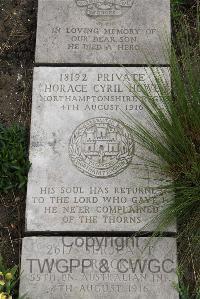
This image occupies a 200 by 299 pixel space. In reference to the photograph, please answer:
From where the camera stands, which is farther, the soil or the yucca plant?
the soil

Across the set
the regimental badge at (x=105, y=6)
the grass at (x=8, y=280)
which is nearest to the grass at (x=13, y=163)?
the grass at (x=8, y=280)

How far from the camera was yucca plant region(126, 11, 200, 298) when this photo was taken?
11.1 feet

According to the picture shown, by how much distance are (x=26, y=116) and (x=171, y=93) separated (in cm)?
107

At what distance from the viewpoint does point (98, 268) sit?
3.46 metres

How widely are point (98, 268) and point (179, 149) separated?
89 cm

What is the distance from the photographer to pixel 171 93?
3822 millimetres

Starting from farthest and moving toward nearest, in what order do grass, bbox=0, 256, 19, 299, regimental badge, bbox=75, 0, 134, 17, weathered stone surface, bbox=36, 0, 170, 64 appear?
1. regimental badge, bbox=75, 0, 134, 17
2. weathered stone surface, bbox=36, 0, 170, 64
3. grass, bbox=0, 256, 19, 299

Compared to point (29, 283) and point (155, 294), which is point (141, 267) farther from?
point (29, 283)

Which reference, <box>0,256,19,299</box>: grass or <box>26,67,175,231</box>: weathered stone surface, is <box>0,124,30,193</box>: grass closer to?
<box>26,67,175,231</box>: weathered stone surface

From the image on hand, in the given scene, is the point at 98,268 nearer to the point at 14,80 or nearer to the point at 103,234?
the point at 103,234

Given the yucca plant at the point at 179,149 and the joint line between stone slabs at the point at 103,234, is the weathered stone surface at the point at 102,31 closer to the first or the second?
the yucca plant at the point at 179,149

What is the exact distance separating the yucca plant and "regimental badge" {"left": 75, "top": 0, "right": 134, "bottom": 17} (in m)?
0.76

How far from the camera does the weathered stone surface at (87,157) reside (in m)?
3.56

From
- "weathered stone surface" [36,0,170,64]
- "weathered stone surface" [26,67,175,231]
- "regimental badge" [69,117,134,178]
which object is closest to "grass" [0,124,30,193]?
"weathered stone surface" [26,67,175,231]
